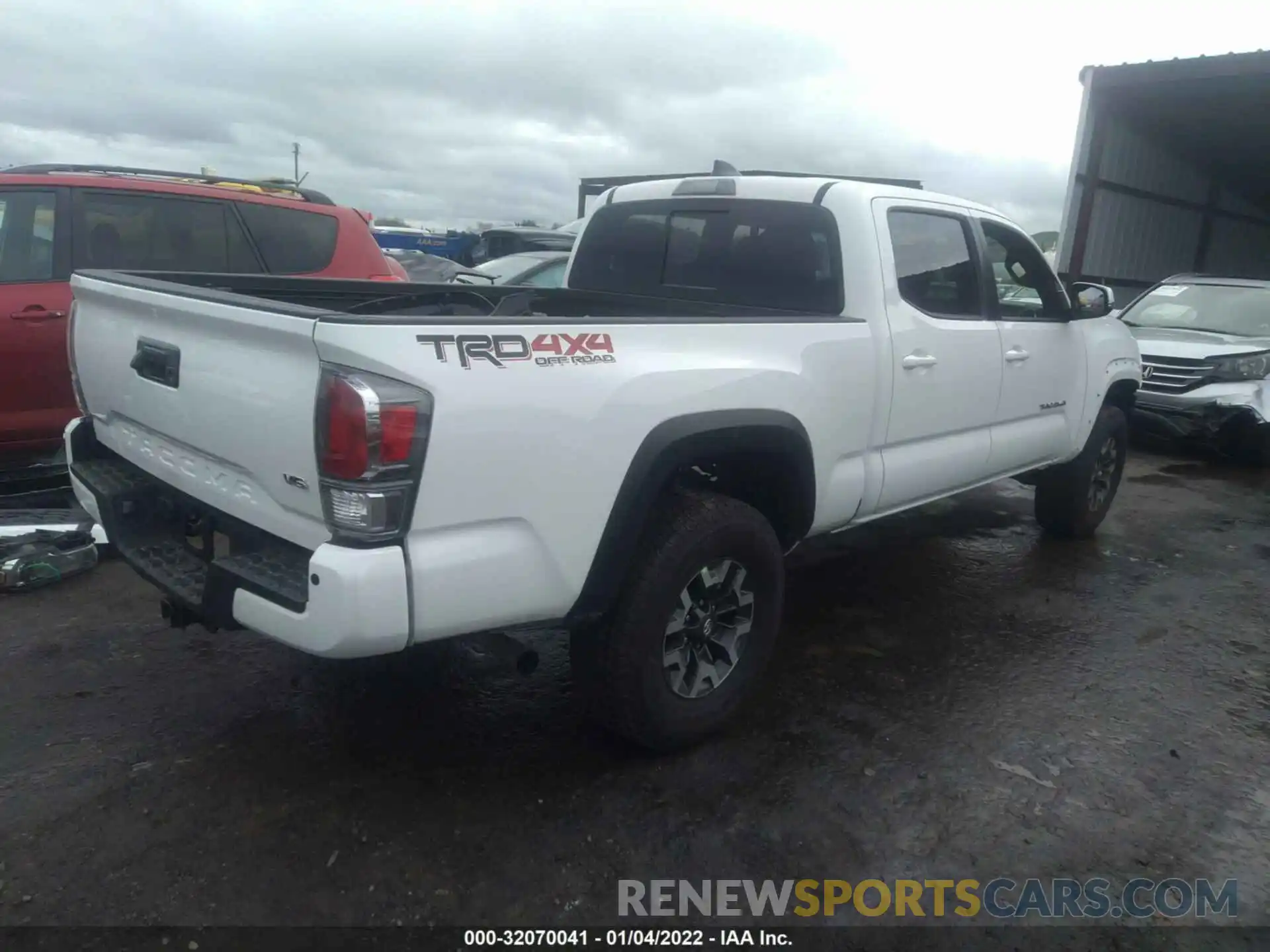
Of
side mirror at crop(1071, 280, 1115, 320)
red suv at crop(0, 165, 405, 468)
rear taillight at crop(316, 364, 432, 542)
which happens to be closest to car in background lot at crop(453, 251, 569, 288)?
red suv at crop(0, 165, 405, 468)

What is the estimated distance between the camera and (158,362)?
2.81 meters

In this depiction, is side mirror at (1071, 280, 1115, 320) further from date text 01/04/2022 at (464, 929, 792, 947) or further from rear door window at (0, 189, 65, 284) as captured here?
rear door window at (0, 189, 65, 284)

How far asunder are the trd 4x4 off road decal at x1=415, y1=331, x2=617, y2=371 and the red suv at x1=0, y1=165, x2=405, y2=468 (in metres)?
3.81

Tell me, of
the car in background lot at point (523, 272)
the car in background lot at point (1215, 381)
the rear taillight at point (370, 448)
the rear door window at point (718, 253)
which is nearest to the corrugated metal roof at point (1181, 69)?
the car in background lot at point (1215, 381)

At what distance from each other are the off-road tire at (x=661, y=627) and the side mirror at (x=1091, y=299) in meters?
2.93

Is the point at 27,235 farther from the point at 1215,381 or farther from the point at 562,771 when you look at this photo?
the point at 1215,381

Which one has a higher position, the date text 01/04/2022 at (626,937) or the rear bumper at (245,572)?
the rear bumper at (245,572)

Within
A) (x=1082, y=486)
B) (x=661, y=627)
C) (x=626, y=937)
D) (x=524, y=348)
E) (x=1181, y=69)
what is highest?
(x=1181, y=69)

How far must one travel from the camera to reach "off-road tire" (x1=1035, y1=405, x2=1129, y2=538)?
5.53m

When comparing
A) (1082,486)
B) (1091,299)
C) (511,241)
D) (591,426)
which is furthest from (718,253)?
(511,241)

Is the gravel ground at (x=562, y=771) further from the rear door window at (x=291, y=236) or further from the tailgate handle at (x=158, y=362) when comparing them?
the rear door window at (x=291, y=236)

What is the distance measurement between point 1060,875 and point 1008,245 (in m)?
3.16

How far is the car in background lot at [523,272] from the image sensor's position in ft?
31.3

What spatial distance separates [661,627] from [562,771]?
0.60 m
